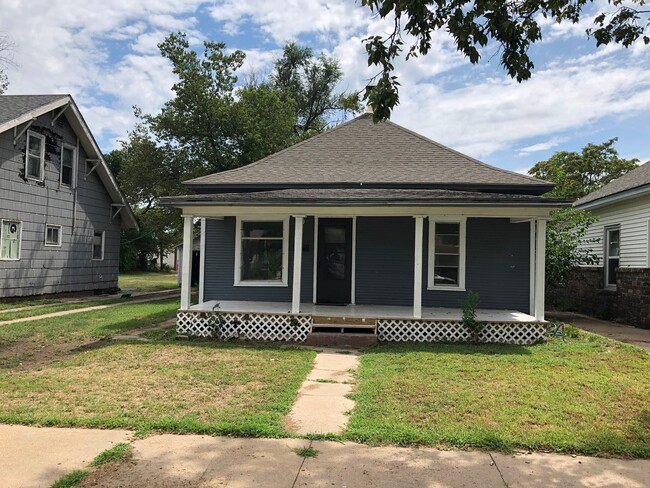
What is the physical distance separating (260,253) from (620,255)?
9875mm

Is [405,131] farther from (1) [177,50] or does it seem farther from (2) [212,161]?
(1) [177,50]

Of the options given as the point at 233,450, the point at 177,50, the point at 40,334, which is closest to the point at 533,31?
the point at 233,450

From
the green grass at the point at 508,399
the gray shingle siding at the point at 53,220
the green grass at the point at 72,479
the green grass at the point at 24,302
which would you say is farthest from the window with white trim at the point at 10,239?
the green grass at the point at 72,479

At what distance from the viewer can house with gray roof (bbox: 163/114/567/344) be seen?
8836mm

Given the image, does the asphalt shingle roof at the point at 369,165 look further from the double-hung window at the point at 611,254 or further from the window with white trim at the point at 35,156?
the window with white trim at the point at 35,156

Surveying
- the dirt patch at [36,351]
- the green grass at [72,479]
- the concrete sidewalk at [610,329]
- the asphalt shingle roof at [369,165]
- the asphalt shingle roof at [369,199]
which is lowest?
the dirt patch at [36,351]

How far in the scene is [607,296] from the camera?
→ 13.1 meters

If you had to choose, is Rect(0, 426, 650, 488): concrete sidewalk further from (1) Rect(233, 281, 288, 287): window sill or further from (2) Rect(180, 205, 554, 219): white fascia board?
(1) Rect(233, 281, 288, 287): window sill

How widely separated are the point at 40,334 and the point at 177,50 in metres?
15.5

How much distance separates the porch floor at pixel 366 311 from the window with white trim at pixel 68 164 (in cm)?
912

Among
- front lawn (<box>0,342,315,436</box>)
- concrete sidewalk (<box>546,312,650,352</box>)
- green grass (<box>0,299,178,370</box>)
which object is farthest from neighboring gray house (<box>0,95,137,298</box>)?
concrete sidewalk (<box>546,312,650,352</box>)

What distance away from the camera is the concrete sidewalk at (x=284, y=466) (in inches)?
130

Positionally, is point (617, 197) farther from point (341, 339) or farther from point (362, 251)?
point (341, 339)

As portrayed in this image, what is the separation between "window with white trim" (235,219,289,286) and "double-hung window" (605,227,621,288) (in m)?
9.63
